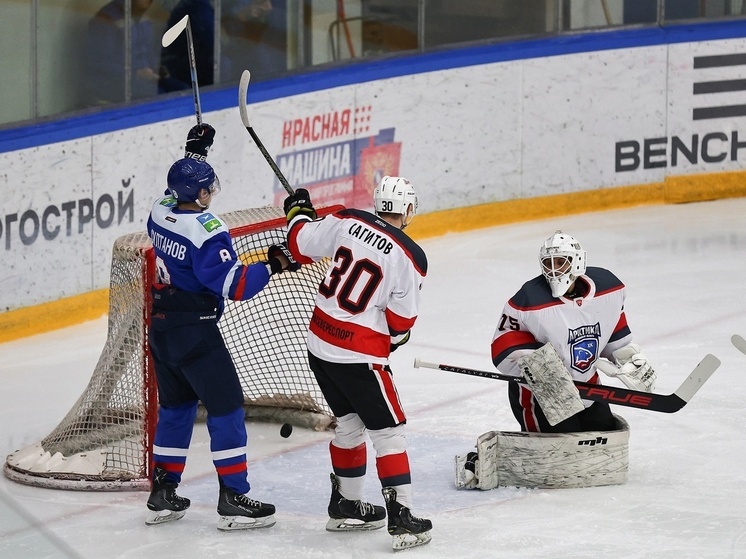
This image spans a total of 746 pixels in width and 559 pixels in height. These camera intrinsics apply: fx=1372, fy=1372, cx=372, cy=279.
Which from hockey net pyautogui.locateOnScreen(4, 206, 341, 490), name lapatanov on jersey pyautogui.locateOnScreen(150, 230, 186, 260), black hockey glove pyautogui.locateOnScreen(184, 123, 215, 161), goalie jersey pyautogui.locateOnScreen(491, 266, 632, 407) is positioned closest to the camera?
name lapatanov on jersey pyautogui.locateOnScreen(150, 230, 186, 260)

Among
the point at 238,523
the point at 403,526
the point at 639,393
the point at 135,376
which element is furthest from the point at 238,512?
the point at 639,393

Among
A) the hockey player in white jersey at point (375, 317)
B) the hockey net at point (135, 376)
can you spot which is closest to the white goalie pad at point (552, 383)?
the hockey player in white jersey at point (375, 317)

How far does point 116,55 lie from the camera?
21.8 feet

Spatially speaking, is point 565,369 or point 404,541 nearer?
point 404,541

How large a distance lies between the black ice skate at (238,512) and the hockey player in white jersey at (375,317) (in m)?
0.41

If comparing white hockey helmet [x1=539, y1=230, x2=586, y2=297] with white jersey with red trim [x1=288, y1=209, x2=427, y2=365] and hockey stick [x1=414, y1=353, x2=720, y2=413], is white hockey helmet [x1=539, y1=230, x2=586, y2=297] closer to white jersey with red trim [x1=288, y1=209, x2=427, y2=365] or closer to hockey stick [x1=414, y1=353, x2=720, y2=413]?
hockey stick [x1=414, y1=353, x2=720, y2=413]

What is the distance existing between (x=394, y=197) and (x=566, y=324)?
74 cm

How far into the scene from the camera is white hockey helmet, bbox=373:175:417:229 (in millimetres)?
3857

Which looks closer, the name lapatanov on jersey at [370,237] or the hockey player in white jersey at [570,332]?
the name lapatanov on jersey at [370,237]

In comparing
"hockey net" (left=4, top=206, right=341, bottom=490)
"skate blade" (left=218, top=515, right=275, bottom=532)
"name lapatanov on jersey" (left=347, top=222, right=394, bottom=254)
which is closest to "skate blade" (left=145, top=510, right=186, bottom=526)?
"skate blade" (left=218, top=515, right=275, bottom=532)

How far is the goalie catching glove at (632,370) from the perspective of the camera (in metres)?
4.25

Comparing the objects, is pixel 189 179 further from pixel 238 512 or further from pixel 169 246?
pixel 238 512

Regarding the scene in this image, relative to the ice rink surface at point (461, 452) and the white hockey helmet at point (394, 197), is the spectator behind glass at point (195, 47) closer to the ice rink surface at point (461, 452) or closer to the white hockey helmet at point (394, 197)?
the ice rink surface at point (461, 452)

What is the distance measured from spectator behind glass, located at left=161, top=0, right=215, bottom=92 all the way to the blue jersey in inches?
120
